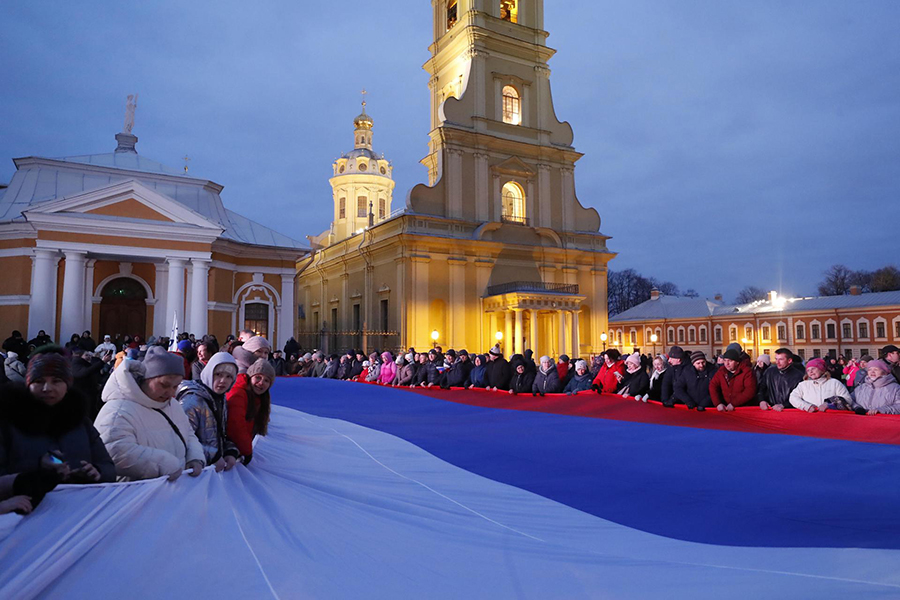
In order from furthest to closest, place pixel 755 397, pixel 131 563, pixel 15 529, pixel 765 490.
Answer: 1. pixel 755 397
2. pixel 765 490
3. pixel 131 563
4. pixel 15 529

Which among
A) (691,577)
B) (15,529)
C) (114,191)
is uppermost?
(114,191)

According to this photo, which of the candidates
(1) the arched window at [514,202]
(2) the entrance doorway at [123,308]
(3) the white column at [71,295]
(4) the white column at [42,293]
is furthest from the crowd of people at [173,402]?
(1) the arched window at [514,202]

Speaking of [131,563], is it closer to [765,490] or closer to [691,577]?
[691,577]

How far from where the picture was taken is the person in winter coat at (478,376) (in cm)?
1506

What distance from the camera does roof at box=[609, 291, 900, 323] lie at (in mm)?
48875

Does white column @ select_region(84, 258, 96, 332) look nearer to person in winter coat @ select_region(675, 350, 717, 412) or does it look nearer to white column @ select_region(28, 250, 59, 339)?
white column @ select_region(28, 250, 59, 339)

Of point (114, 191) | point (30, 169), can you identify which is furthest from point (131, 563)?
point (30, 169)

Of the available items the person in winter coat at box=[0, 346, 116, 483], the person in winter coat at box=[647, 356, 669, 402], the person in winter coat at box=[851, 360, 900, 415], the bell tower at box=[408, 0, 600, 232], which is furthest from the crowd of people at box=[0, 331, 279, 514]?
the bell tower at box=[408, 0, 600, 232]

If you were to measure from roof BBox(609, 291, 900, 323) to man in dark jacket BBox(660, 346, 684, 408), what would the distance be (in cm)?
4731

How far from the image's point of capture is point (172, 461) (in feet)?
12.3

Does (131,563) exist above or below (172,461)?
below

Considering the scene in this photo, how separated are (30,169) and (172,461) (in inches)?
1158

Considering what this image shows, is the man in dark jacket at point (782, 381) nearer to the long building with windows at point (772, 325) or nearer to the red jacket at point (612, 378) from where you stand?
the red jacket at point (612, 378)

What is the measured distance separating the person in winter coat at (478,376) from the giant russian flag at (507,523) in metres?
7.16
